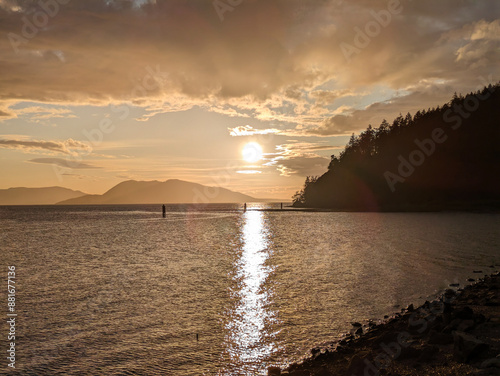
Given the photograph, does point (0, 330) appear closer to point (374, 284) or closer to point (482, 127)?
point (374, 284)

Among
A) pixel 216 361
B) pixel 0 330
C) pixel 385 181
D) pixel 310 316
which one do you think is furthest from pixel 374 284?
pixel 385 181

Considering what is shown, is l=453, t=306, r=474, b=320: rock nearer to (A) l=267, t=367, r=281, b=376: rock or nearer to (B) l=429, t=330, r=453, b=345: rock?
(B) l=429, t=330, r=453, b=345: rock

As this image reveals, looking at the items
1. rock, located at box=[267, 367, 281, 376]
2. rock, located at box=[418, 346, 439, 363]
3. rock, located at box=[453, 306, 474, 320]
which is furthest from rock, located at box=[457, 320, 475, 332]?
rock, located at box=[267, 367, 281, 376]

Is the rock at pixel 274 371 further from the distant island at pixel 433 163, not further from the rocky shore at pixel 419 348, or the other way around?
the distant island at pixel 433 163

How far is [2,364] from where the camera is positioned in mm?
10820

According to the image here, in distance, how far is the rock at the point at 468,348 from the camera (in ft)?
26.6

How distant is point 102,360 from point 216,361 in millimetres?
3770

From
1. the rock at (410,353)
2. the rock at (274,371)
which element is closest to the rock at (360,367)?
the rock at (410,353)

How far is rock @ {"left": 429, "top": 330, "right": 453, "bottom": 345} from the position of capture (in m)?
9.61

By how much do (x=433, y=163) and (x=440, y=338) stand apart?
487 ft

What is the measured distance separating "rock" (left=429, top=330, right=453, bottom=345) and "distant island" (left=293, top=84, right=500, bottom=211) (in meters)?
119

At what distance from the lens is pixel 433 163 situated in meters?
140

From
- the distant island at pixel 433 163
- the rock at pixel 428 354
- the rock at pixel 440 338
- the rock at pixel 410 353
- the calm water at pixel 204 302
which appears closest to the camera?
the rock at pixel 428 354

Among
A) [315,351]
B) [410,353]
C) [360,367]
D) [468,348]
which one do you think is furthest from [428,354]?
[315,351]
